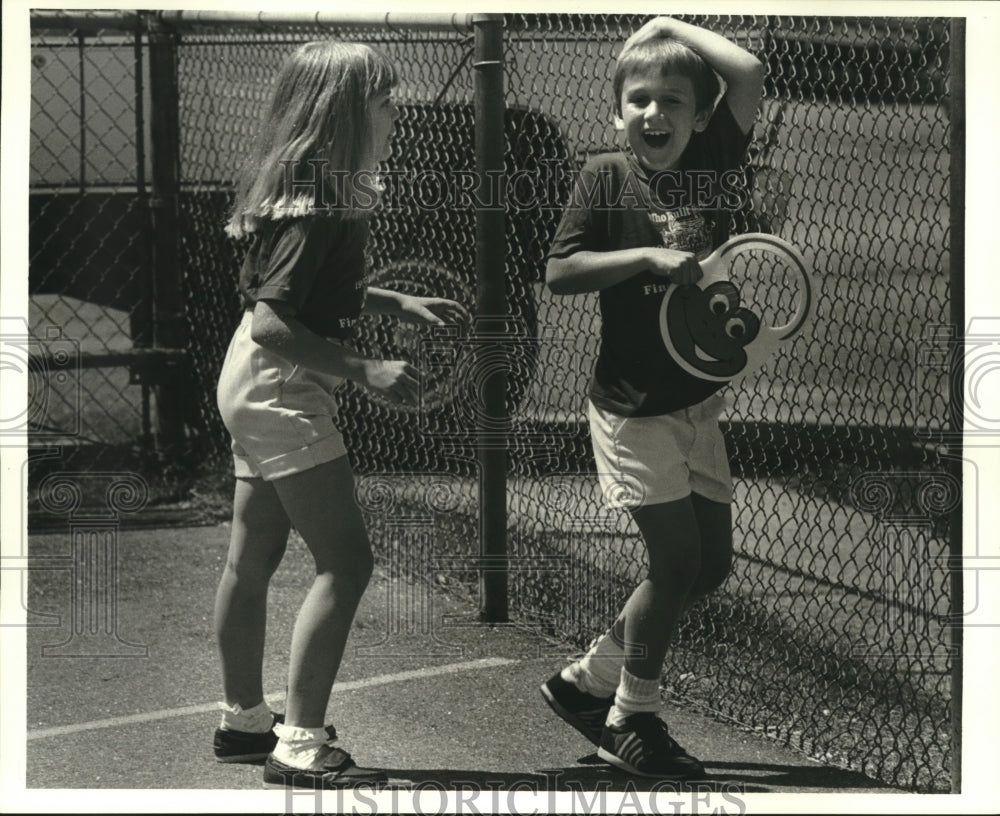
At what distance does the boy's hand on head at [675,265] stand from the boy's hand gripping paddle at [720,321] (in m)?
0.04

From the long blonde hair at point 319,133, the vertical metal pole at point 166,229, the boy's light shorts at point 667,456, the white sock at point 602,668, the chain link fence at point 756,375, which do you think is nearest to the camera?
the long blonde hair at point 319,133

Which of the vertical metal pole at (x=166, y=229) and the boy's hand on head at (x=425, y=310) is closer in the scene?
the boy's hand on head at (x=425, y=310)

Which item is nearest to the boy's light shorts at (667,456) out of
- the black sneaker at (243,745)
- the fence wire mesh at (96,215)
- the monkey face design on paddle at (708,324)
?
the monkey face design on paddle at (708,324)

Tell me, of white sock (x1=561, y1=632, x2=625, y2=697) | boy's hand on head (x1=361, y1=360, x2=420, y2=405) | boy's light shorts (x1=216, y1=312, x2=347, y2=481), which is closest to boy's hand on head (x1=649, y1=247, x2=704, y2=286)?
boy's hand on head (x1=361, y1=360, x2=420, y2=405)

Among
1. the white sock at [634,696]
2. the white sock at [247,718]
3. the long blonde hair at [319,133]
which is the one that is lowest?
the white sock at [247,718]

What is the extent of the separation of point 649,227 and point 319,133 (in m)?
0.72

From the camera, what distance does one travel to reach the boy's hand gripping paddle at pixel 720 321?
3.02 meters

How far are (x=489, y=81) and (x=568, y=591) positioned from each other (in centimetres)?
146

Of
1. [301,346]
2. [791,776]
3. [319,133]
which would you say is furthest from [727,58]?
[791,776]

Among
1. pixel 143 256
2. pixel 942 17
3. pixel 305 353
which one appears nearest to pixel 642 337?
pixel 305 353

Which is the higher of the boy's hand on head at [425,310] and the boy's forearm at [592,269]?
the boy's forearm at [592,269]

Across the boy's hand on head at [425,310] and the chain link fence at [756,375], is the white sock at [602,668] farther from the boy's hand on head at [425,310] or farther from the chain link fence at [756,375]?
the boy's hand on head at [425,310]

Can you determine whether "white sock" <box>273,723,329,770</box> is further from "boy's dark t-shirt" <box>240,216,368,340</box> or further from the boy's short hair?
the boy's short hair

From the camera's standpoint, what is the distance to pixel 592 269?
303 cm
